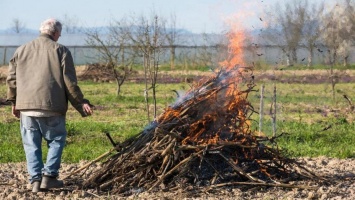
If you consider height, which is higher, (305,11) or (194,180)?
(305,11)

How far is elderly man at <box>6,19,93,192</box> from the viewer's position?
7.85 meters

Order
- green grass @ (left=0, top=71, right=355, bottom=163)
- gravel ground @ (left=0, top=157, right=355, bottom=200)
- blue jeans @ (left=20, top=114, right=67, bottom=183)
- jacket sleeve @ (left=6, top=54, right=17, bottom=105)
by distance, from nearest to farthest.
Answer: gravel ground @ (left=0, top=157, right=355, bottom=200) → blue jeans @ (left=20, top=114, right=67, bottom=183) → jacket sleeve @ (left=6, top=54, right=17, bottom=105) → green grass @ (left=0, top=71, right=355, bottom=163)

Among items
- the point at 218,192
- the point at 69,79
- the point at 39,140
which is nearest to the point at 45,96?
the point at 69,79

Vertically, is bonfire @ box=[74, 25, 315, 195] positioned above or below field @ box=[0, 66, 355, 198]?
above

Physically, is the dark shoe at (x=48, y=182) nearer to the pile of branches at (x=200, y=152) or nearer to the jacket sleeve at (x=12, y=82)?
the pile of branches at (x=200, y=152)

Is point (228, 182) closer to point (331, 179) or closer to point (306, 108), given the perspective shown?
point (331, 179)

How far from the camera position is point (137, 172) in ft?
27.2

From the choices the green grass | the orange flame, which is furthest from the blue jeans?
the green grass

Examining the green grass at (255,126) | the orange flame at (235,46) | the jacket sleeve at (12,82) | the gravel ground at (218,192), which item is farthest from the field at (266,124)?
the jacket sleeve at (12,82)

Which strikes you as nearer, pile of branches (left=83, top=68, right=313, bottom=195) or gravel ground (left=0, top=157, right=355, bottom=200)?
gravel ground (left=0, top=157, right=355, bottom=200)

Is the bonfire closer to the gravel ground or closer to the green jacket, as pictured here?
the gravel ground

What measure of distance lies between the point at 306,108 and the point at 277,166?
13141 millimetres

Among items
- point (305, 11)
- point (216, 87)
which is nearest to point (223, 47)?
point (216, 87)

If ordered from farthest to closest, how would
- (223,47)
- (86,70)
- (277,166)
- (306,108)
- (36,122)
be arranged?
(86,70), (306,108), (223,47), (277,166), (36,122)
